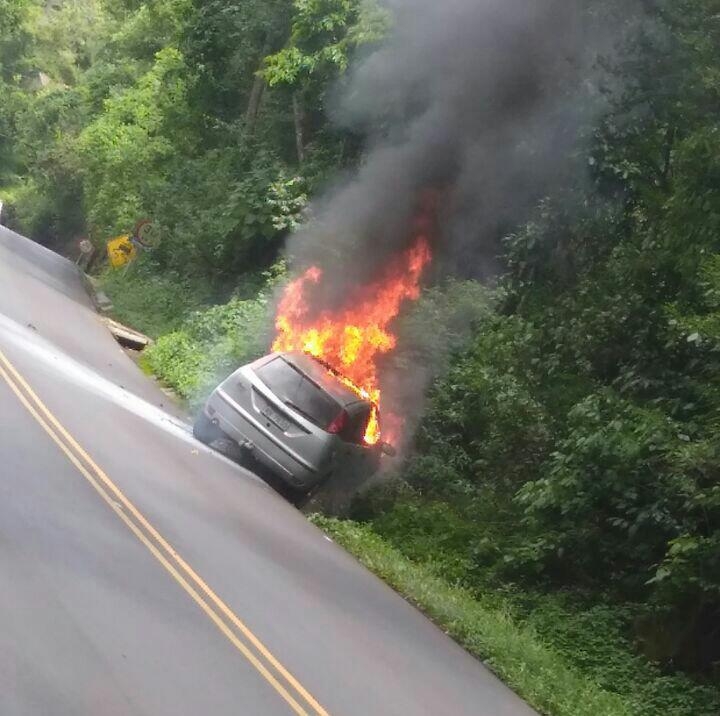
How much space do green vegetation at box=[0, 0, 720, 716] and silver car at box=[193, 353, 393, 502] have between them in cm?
75

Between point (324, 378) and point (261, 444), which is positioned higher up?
point (324, 378)

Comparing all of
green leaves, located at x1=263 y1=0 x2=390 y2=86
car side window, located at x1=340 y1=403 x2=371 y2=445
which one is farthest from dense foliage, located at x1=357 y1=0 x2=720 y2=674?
green leaves, located at x1=263 y1=0 x2=390 y2=86

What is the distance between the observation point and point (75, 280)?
23.1m

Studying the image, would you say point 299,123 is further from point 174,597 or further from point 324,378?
point 174,597

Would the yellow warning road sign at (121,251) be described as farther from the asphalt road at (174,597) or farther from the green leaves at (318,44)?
the asphalt road at (174,597)

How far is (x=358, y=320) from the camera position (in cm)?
1375

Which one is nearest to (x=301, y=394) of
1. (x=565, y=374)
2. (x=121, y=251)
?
(x=565, y=374)

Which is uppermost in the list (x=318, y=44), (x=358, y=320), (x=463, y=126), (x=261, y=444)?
(x=318, y=44)

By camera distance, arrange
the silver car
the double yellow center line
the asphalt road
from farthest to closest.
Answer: the silver car < the double yellow center line < the asphalt road

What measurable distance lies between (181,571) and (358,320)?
22.4 ft

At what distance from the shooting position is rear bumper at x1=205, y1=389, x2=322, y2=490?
10.4 metres

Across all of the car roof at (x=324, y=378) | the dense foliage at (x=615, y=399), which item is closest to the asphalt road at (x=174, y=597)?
the car roof at (x=324, y=378)

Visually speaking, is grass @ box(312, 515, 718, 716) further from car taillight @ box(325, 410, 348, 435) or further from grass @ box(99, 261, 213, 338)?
grass @ box(99, 261, 213, 338)

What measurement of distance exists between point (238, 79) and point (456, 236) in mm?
10194
